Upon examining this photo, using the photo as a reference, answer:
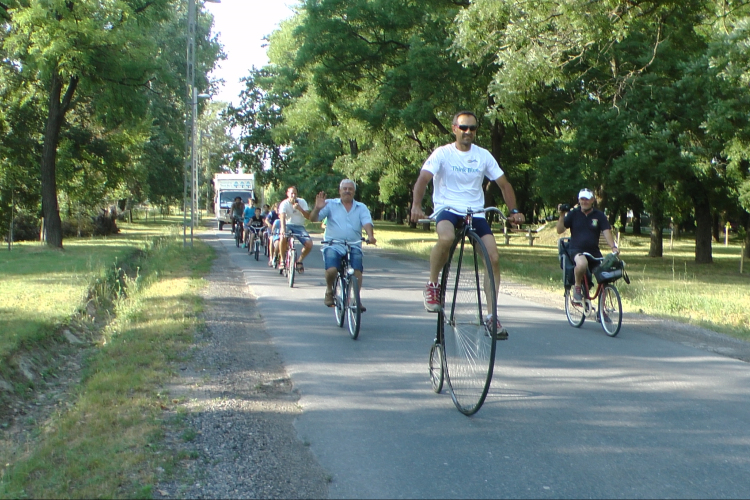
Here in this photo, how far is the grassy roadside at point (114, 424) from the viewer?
472 centimetres

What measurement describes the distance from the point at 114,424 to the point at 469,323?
272 cm

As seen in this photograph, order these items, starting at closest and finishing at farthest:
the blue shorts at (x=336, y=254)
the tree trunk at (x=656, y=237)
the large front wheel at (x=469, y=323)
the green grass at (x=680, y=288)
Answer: the large front wheel at (x=469, y=323)
the blue shorts at (x=336, y=254)
the green grass at (x=680, y=288)
the tree trunk at (x=656, y=237)

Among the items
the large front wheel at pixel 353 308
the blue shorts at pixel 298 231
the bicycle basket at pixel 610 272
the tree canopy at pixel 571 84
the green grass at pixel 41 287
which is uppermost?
the tree canopy at pixel 571 84

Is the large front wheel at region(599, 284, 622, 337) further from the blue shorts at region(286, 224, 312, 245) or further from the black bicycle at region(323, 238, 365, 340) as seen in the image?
the blue shorts at region(286, 224, 312, 245)

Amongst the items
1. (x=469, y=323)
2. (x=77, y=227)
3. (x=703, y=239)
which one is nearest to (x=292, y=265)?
(x=469, y=323)

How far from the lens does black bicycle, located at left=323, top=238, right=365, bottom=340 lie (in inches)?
388

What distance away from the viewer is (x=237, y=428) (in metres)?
5.93

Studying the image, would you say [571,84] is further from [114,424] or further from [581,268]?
[114,424]

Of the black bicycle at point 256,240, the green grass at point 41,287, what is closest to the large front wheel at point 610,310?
the green grass at point 41,287

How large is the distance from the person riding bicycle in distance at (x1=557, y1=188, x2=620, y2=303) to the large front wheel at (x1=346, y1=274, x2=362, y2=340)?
290 cm

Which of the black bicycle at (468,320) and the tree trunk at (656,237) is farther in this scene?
the tree trunk at (656,237)

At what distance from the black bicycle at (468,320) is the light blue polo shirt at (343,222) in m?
4.18

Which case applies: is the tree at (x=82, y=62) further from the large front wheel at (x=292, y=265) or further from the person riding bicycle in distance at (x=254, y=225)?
the large front wheel at (x=292, y=265)

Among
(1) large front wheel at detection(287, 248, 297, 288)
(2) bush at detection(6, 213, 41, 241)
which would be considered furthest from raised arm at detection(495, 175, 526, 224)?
(2) bush at detection(6, 213, 41, 241)
